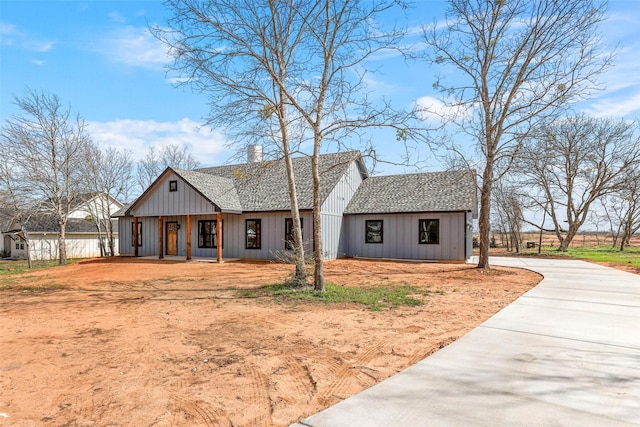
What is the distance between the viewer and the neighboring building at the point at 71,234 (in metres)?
29.8

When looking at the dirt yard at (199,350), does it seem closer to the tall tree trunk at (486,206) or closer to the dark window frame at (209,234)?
the tall tree trunk at (486,206)

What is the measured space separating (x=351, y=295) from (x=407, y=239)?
10160 millimetres

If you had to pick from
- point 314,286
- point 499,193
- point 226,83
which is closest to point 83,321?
point 314,286

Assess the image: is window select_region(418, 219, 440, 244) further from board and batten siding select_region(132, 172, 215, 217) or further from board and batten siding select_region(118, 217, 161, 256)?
board and batten siding select_region(118, 217, 161, 256)

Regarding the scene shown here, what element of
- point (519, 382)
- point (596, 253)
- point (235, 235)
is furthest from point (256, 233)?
point (596, 253)

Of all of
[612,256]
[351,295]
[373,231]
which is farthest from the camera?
[612,256]

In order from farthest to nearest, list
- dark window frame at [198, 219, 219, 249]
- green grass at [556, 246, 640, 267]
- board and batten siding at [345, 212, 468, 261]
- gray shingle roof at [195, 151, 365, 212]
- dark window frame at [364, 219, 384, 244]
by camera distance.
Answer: dark window frame at [198, 219, 219, 249], dark window frame at [364, 219, 384, 244], green grass at [556, 246, 640, 267], gray shingle roof at [195, 151, 365, 212], board and batten siding at [345, 212, 468, 261]

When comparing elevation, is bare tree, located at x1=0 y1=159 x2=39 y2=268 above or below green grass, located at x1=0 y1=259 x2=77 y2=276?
above

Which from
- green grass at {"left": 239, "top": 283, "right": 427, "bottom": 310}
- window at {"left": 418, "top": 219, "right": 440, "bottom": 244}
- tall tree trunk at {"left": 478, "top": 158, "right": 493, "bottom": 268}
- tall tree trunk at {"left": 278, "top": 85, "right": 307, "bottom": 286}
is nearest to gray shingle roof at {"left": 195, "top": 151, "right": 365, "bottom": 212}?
window at {"left": 418, "top": 219, "right": 440, "bottom": 244}

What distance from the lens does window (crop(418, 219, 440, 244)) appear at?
1817 centimetres

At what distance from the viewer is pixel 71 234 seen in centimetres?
3072

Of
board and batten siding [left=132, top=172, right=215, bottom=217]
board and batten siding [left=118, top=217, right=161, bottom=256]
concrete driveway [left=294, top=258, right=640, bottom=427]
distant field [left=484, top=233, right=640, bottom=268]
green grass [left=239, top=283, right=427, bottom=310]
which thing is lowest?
distant field [left=484, top=233, right=640, bottom=268]

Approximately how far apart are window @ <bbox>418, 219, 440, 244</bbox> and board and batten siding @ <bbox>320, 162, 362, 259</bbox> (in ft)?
13.8

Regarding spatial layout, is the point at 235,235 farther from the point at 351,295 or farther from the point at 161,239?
the point at 351,295
